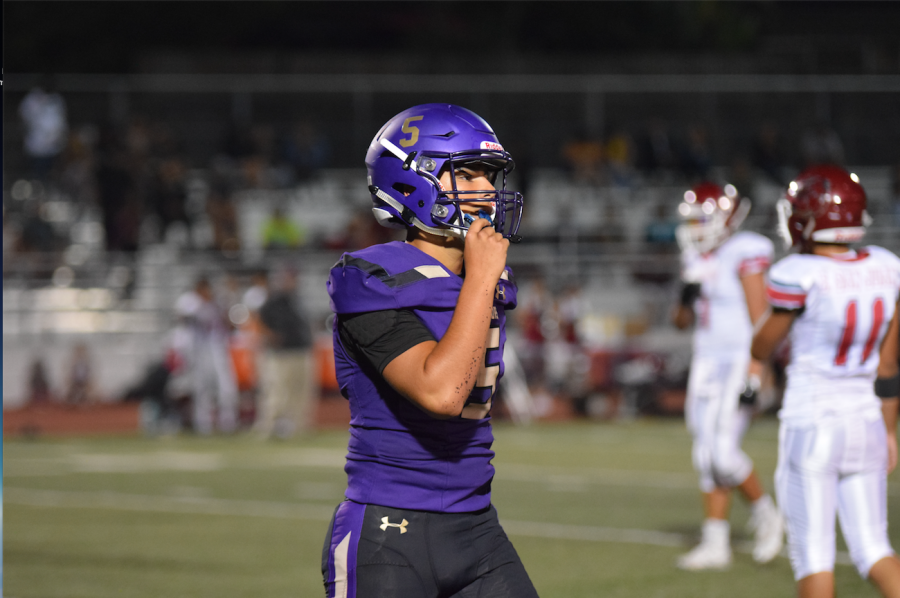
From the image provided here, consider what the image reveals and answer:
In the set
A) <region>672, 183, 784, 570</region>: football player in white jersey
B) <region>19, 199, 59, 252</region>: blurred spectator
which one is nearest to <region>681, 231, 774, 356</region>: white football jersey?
<region>672, 183, 784, 570</region>: football player in white jersey

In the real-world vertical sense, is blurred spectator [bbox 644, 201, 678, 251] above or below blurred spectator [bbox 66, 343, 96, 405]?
above

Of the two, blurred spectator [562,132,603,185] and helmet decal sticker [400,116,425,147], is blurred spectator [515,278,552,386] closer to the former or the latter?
blurred spectator [562,132,603,185]

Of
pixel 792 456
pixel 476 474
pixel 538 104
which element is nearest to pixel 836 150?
pixel 538 104

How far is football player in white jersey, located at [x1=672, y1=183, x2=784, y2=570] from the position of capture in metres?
6.86

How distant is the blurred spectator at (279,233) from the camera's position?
1764 cm

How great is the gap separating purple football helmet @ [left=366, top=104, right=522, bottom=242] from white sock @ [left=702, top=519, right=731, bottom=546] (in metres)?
4.16

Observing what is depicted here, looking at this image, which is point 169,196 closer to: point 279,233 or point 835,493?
point 279,233

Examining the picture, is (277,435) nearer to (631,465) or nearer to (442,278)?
(631,465)

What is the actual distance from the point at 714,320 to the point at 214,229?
39.4 feet

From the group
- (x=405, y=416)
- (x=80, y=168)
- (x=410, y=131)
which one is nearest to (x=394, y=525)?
(x=405, y=416)

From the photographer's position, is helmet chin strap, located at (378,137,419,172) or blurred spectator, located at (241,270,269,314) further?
blurred spectator, located at (241,270,269,314)

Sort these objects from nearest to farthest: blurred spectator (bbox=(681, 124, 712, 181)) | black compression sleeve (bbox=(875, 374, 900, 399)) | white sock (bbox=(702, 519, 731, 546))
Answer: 1. black compression sleeve (bbox=(875, 374, 900, 399))
2. white sock (bbox=(702, 519, 731, 546))
3. blurred spectator (bbox=(681, 124, 712, 181))

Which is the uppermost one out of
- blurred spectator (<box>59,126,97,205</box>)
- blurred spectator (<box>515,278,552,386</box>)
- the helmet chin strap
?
blurred spectator (<box>59,126,97,205</box>)

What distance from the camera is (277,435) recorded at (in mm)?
15266
